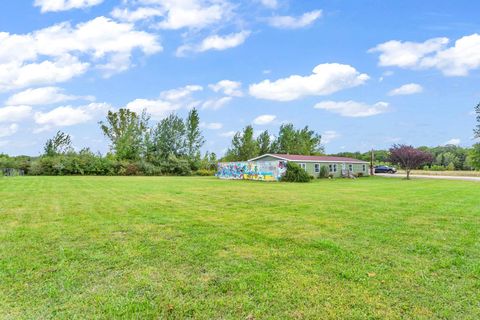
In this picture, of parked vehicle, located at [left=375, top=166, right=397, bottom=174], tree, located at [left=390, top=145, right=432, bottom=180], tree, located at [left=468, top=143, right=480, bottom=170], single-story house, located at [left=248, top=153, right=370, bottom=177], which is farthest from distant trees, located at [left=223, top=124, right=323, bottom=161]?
tree, located at [left=468, top=143, right=480, bottom=170]

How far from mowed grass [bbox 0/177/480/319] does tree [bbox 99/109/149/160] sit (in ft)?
118

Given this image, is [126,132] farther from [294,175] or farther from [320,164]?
[294,175]

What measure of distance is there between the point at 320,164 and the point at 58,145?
1364 inches

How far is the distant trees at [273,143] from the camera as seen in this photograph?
147 ft

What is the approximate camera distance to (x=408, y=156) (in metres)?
30.0

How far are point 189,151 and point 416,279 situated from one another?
42.6 metres

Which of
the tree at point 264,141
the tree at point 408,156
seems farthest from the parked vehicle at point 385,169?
the tree at point 264,141

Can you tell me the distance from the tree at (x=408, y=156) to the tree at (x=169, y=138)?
26.7 meters

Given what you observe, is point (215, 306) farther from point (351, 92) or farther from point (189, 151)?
point (189, 151)

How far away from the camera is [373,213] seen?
8023 millimetres

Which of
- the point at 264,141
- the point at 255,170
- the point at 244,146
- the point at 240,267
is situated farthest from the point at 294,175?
the point at 264,141

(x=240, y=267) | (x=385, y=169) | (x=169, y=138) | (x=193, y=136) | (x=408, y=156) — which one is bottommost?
(x=240, y=267)

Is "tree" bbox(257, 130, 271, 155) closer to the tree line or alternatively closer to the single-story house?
the tree line

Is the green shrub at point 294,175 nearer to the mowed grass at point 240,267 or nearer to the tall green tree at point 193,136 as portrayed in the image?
the mowed grass at point 240,267
